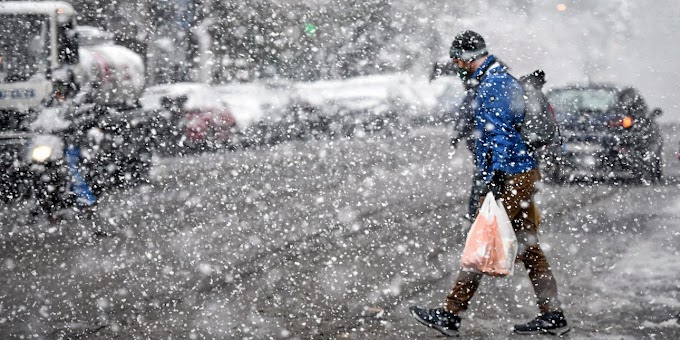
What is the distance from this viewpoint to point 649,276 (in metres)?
6.98

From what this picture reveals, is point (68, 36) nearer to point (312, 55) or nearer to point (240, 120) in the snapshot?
point (240, 120)

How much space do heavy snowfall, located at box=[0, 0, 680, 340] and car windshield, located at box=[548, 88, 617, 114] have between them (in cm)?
4

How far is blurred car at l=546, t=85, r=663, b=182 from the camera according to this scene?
1278 cm

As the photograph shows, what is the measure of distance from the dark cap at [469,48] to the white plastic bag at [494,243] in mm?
840

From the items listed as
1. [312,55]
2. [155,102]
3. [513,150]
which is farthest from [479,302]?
[312,55]

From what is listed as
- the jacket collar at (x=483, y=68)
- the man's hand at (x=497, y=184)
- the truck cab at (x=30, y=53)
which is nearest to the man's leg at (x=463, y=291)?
the man's hand at (x=497, y=184)

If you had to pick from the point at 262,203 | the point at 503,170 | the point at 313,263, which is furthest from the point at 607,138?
the point at 503,170

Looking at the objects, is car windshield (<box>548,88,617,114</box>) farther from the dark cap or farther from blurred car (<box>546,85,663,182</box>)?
the dark cap

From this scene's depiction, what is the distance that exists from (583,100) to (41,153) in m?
7.39

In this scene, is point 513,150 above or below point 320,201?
above

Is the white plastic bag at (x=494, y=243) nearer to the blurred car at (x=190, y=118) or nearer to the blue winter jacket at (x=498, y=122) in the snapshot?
the blue winter jacket at (x=498, y=122)

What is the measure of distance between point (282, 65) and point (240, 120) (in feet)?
41.0

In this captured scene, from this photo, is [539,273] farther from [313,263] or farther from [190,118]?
[190,118]

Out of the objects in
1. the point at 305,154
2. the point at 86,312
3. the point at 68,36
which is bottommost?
the point at 305,154
